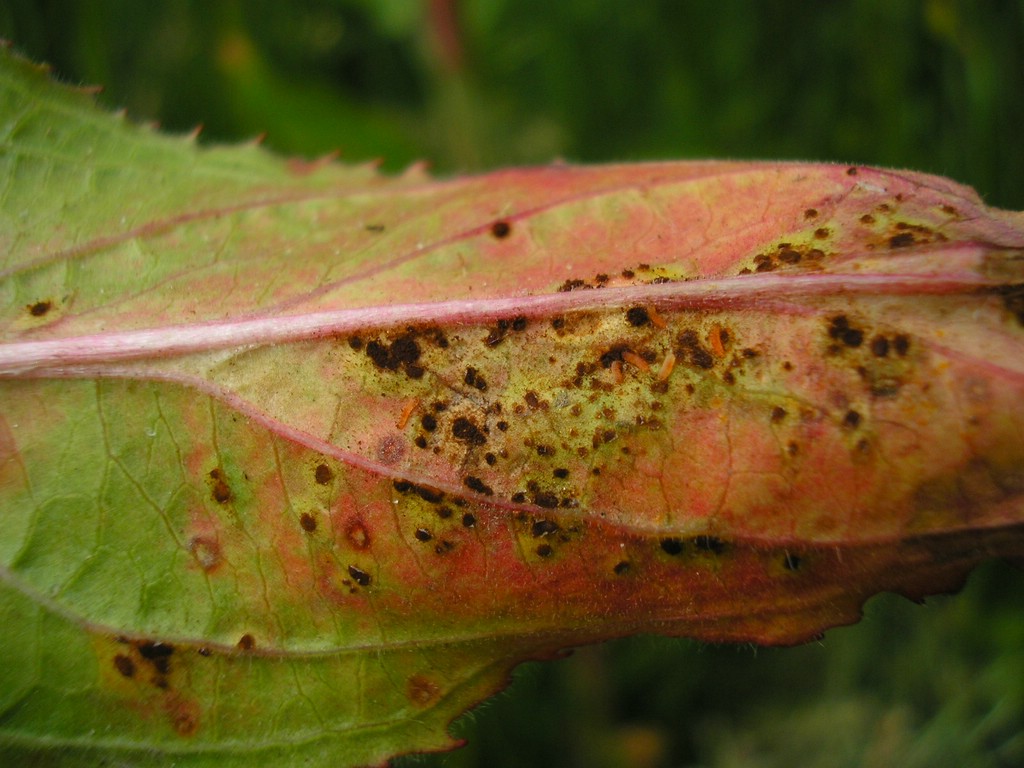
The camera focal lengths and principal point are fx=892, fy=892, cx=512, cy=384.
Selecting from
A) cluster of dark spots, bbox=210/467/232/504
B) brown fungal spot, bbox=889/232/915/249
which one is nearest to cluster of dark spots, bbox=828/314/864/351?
brown fungal spot, bbox=889/232/915/249

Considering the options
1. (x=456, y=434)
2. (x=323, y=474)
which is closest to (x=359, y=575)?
(x=323, y=474)

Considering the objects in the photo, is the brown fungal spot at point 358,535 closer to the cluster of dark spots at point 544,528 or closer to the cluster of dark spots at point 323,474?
the cluster of dark spots at point 323,474

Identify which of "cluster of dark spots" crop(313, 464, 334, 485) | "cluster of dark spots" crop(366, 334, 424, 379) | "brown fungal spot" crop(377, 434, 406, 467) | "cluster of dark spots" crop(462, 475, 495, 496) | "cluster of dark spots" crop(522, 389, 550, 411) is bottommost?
"cluster of dark spots" crop(462, 475, 495, 496)

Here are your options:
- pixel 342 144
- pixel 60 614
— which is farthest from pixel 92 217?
pixel 342 144

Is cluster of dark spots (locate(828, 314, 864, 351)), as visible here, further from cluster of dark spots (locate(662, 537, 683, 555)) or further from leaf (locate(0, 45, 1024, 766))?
cluster of dark spots (locate(662, 537, 683, 555))

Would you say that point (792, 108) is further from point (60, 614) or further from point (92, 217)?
point (60, 614)
